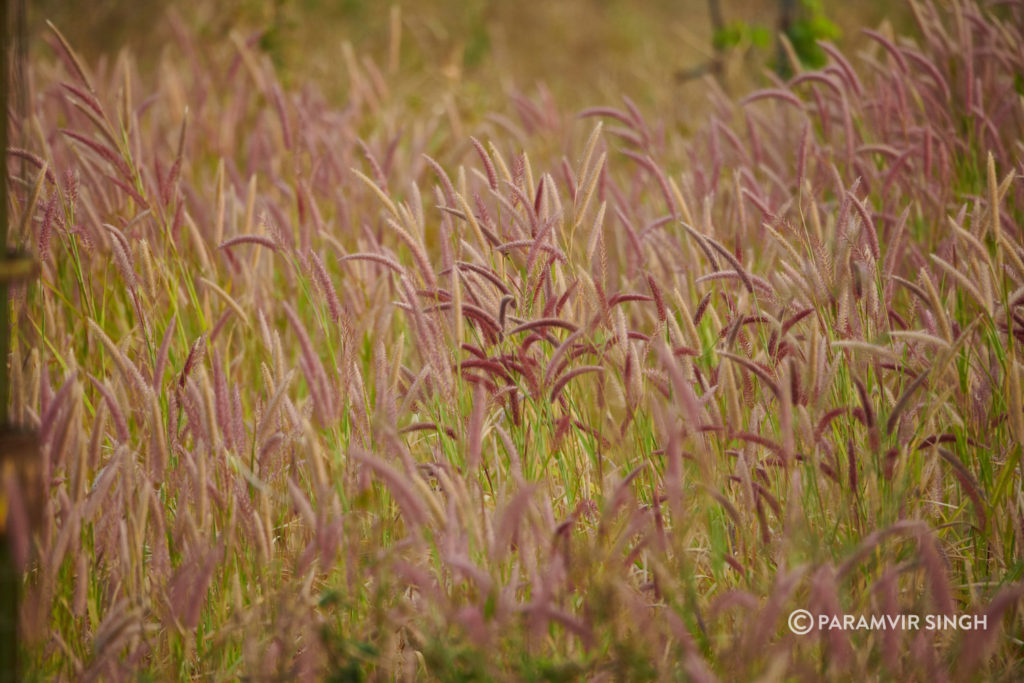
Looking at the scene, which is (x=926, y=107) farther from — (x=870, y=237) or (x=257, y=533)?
(x=257, y=533)

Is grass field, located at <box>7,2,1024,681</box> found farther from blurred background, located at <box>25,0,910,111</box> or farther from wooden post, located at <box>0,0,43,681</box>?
blurred background, located at <box>25,0,910,111</box>

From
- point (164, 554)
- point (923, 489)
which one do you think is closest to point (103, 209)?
point (164, 554)

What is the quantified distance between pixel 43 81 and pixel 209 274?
2.24 meters

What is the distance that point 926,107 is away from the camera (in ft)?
7.84

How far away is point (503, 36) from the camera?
279 inches

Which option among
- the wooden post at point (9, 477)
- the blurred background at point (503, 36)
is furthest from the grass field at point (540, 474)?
the blurred background at point (503, 36)

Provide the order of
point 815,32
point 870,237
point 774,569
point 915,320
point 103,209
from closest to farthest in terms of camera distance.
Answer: point 774,569 < point 870,237 < point 915,320 < point 103,209 < point 815,32

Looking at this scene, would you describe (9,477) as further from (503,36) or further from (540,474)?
(503,36)

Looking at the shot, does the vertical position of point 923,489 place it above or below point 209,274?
below

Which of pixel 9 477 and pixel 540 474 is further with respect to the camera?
pixel 540 474

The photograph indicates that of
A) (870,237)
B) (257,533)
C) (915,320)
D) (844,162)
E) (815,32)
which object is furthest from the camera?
(815,32)

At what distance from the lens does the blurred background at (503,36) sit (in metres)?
3.86

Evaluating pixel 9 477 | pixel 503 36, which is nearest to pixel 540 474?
pixel 9 477

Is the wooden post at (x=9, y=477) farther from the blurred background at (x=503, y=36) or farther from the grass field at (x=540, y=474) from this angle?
the blurred background at (x=503, y=36)
